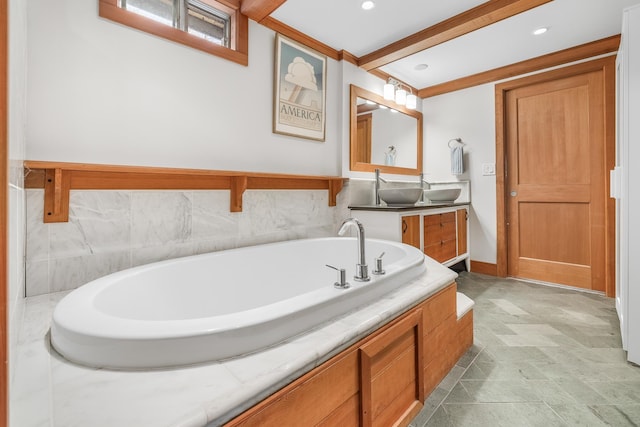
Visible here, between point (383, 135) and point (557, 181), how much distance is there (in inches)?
67.1

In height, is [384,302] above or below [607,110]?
below

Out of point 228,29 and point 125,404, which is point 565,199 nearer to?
point 228,29

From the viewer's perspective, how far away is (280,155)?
2.23 meters

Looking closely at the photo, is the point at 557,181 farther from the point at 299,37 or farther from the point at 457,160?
the point at 299,37

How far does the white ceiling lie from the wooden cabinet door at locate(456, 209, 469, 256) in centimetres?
151

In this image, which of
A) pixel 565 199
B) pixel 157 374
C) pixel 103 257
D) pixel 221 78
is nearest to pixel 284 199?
pixel 221 78

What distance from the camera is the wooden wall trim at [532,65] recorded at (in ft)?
8.12

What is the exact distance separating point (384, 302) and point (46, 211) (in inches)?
57.2

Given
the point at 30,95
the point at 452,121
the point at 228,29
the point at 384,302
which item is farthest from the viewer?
the point at 452,121

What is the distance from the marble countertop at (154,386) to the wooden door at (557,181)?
9.64 ft

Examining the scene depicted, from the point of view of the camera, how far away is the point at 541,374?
57.7 inches

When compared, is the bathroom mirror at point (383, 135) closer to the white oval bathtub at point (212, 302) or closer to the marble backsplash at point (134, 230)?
the marble backsplash at point (134, 230)

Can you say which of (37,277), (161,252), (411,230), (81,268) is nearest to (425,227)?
(411,230)

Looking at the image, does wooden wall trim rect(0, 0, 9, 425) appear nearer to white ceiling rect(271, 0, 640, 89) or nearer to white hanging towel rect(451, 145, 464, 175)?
white ceiling rect(271, 0, 640, 89)
